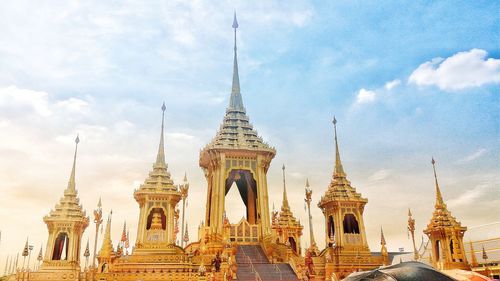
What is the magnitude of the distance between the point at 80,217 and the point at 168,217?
7.90 m

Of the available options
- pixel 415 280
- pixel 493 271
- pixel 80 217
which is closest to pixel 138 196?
pixel 80 217

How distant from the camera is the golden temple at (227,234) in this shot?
29703 mm

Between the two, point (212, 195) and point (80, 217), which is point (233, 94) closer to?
point (212, 195)

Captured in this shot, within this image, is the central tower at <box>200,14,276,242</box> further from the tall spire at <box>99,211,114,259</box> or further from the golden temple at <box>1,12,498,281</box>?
the tall spire at <box>99,211,114,259</box>

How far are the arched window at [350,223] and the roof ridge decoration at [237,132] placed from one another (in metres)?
9.00

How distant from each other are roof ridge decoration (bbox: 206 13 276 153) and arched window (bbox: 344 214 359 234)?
9003mm

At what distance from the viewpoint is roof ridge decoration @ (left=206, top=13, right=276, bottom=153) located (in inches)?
1478

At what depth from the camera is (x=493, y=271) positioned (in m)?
35.8

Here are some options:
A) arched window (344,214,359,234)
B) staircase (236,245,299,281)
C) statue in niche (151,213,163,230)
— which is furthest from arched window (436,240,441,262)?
statue in niche (151,213,163,230)

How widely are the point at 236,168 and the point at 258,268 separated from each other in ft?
33.9

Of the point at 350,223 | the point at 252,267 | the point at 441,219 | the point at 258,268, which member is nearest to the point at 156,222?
the point at 252,267

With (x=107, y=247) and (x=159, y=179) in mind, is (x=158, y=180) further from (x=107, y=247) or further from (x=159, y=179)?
(x=107, y=247)

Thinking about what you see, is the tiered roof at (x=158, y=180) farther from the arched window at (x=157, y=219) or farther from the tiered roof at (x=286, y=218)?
the tiered roof at (x=286, y=218)

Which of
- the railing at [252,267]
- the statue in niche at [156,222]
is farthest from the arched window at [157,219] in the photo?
the railing at [252,267]
